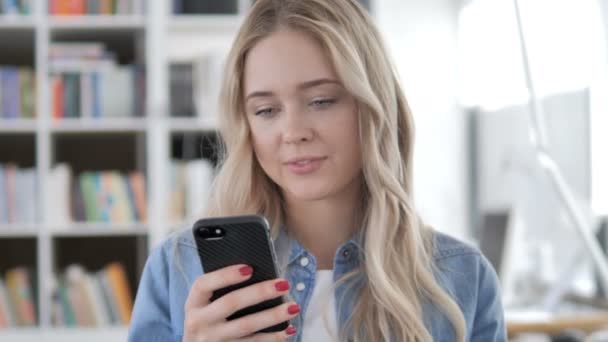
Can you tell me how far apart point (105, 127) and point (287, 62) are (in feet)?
7.52

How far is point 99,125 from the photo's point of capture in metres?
3.39

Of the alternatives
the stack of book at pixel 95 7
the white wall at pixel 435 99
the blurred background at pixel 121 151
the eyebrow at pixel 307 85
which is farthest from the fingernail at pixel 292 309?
the white wall at pixel 435 99

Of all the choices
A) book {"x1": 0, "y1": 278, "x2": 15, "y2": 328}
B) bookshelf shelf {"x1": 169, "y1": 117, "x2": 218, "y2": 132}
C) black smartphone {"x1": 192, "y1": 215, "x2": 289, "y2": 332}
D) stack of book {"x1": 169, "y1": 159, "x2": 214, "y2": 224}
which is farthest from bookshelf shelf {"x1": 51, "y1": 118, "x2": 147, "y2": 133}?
black smartphone {"x1": 192, "y1": 215, "x2": 289, "y2": 332}

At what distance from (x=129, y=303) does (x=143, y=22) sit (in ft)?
3.65

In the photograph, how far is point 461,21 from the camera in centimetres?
513

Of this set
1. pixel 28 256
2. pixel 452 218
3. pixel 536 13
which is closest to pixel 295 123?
pixel 28 256

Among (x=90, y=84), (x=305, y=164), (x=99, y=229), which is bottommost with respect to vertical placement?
(x=99, y=229)

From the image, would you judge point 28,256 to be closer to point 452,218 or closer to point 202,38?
point 202,38

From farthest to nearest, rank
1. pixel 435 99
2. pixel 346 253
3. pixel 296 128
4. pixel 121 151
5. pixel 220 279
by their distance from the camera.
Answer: pixel 435 99 → pixel 121 151 → pixel 346 253 → pixel 296 128 → pixel 220 279

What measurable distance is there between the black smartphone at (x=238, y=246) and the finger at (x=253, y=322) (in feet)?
0.06

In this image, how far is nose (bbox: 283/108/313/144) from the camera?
1.20 m

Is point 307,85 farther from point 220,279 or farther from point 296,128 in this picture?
point 220,279

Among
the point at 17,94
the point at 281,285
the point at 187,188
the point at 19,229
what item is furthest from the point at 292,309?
the point at 17,94

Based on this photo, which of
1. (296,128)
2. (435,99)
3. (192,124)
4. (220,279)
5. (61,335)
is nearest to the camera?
(220,279)
